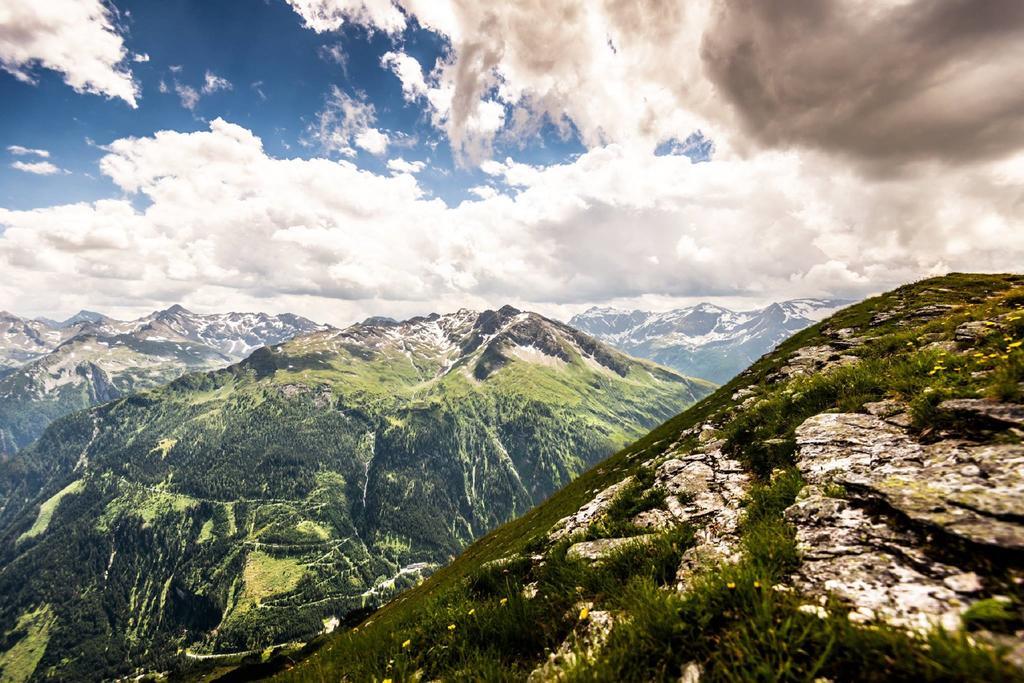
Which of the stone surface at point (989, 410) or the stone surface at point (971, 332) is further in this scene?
the stone surface at point (971, 332)

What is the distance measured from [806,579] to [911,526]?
1607 millimetres

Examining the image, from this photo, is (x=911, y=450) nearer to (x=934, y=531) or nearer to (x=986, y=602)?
(x=934, y=531)

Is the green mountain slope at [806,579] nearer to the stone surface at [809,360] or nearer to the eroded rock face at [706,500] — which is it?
the eroded rock face at [706,500]

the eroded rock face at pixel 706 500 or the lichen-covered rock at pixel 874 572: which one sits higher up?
the lichen-covered rock at pixel 874 572

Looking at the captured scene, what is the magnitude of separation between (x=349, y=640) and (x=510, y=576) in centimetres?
360

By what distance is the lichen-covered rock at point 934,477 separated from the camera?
432cm

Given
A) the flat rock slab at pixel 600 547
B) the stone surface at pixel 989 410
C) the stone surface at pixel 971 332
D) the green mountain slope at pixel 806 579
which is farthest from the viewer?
the stone surface at pixel 971 332

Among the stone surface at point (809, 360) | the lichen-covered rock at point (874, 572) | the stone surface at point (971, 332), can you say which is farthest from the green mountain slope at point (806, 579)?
the stone surface at point (809, 360)

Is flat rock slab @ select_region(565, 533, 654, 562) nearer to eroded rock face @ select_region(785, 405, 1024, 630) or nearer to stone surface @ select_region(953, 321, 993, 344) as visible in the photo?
eroded rock face @ select_region(785, 405, 1024, 630)

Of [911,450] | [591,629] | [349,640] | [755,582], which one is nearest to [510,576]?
[591,629]

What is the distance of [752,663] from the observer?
131 inches

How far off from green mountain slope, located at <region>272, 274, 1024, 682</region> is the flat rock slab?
0.09 meters

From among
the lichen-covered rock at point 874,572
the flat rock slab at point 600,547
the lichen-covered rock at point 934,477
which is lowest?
the flat rock slab at point 600,547

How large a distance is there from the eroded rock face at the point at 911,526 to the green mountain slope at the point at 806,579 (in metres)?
0.02
